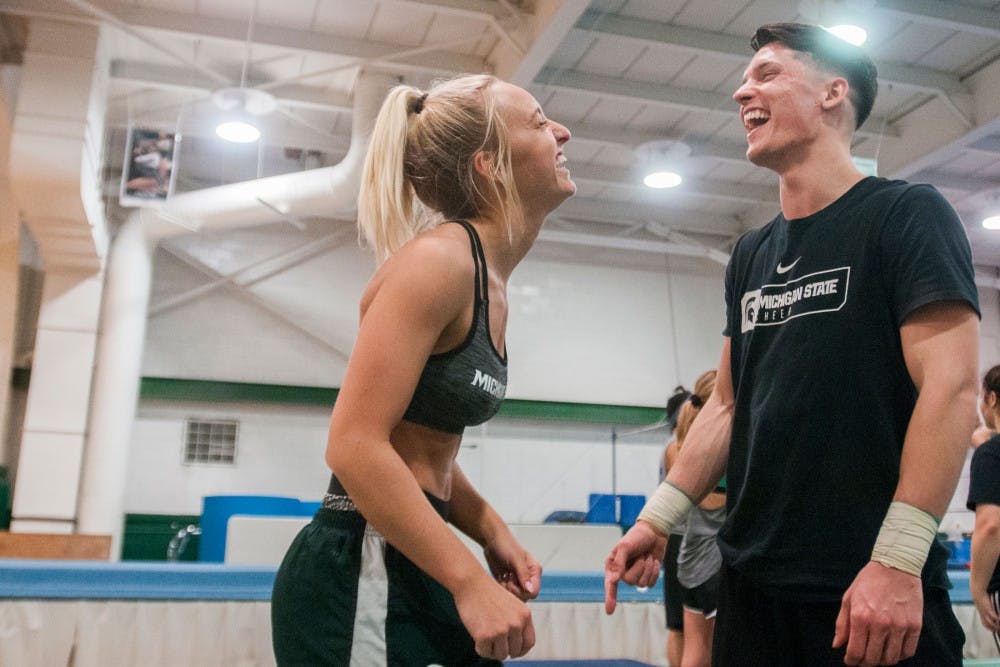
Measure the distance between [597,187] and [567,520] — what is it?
3.86 meters

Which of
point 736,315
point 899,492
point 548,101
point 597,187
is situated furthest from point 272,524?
point 597,187

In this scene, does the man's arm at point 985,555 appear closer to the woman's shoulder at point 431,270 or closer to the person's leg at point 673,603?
the person's leg at point 673,603

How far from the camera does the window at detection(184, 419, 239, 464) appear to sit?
9055 mm

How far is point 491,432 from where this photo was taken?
10.0 meters

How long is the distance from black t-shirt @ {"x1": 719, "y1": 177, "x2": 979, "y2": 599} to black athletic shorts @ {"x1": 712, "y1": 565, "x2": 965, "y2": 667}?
3cm

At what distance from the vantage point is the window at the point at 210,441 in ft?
29.7

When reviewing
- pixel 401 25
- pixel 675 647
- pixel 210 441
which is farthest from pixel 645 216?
pixel 675 647

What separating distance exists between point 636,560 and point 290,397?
8.30 m

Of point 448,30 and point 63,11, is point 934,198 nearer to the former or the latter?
point 448,30

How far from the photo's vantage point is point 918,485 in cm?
111

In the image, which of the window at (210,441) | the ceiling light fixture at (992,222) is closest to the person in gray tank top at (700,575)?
the window at (210,441)

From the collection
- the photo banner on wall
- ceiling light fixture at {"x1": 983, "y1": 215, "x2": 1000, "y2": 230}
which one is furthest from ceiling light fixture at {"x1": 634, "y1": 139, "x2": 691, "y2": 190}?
the photo banner on wall

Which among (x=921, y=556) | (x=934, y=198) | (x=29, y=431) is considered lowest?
(x=921, y=556)

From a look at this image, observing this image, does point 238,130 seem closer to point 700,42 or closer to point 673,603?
point 700,42
